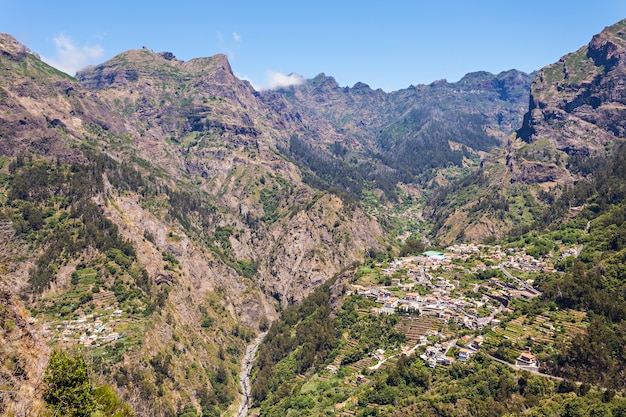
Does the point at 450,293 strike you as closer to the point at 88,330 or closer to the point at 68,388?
the point at 88,330

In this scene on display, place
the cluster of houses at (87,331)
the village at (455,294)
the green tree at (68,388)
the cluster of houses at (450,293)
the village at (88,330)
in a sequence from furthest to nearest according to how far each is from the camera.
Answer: the cluster of houses at (450,293), the cluster of houses at (87,331), the village at (88,330), the village at (455,294), the green tree at (68,388)

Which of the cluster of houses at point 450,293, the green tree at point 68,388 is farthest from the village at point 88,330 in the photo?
the green tree at point 68,388

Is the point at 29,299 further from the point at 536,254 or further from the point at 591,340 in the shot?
the point at 536,254

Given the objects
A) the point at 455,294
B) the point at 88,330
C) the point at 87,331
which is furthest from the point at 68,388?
the point at 455,294

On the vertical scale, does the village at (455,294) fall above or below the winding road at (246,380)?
above

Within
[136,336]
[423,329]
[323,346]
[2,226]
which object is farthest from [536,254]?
[2,226]

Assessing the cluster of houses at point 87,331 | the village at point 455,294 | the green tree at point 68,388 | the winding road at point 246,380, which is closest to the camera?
the green tree at point 68,388

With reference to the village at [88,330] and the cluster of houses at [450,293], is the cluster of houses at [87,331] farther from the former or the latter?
the cluster of houses at [450,293]

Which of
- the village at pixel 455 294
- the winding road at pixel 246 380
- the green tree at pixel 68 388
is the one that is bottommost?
the winding road at pixel 246 380
